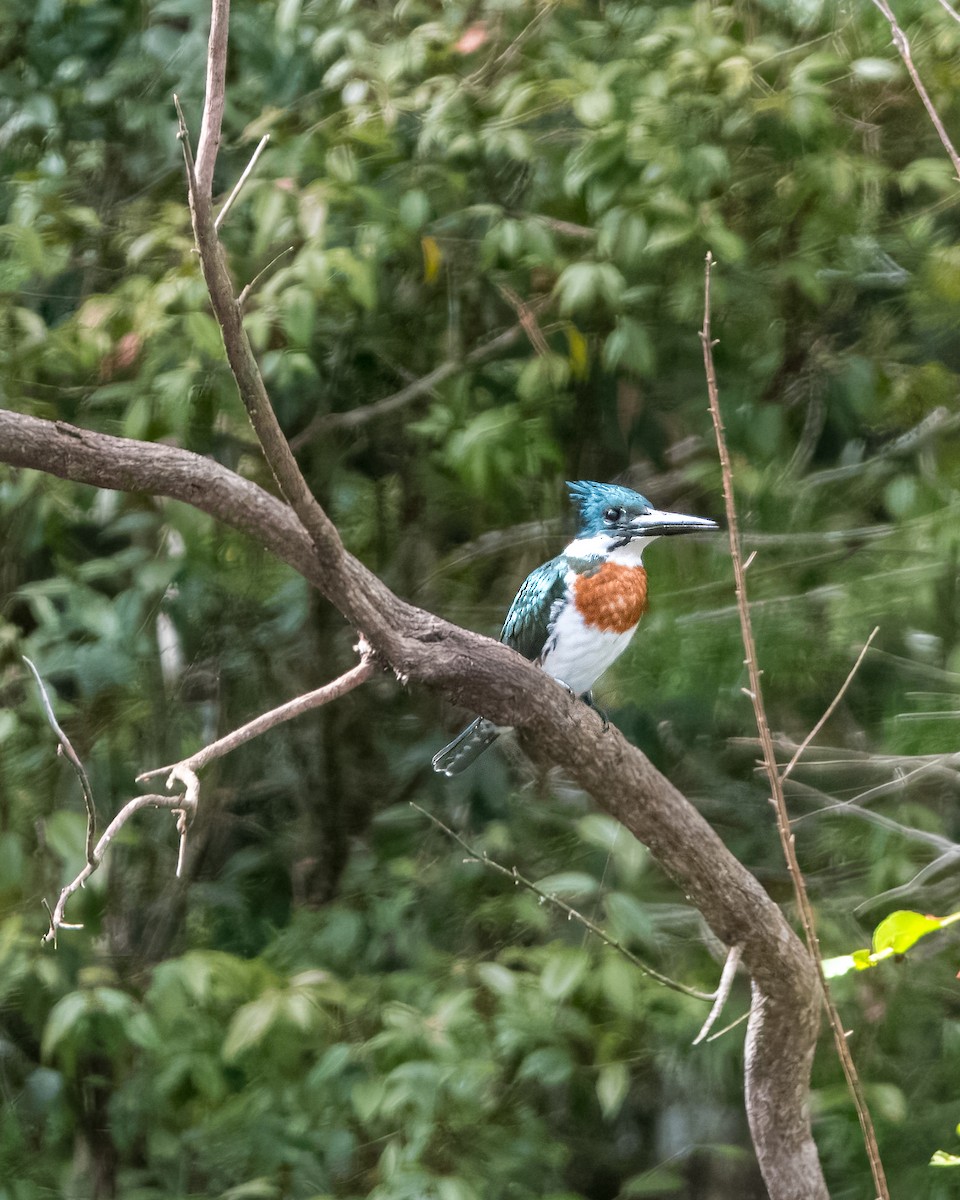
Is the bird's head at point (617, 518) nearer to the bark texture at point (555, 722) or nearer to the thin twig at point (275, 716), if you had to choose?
the bark texture at point (555, 722)

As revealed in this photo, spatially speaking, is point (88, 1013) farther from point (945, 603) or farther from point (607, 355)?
point (945, 603)

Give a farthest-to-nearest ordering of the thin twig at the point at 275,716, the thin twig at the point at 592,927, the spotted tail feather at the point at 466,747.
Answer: the spotted tail feather at the point at 466,747, the thin twig at the point at 592,927, the thin twig at the point at 275,716

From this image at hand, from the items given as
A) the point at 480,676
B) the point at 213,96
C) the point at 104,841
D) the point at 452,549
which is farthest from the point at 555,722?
the point at 452,549

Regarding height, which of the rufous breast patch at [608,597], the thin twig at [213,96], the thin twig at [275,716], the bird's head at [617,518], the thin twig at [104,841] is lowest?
the rufous breast patch at [608,597]

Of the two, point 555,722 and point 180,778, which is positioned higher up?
point 180,778

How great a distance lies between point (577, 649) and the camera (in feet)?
5.05

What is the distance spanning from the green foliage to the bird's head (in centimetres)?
19

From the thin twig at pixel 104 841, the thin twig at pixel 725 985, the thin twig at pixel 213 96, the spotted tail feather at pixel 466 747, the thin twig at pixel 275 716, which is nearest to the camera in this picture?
the thin twig at pixel 213 96

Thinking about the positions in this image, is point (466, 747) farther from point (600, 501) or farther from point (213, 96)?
point (213, 96)

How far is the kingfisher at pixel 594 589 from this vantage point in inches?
60.1

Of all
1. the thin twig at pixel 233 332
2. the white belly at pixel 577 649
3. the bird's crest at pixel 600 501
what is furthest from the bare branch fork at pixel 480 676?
the bird's crest at pixel 600 501

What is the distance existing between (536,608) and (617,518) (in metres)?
0.15

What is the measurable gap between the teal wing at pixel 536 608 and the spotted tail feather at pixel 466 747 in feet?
0.36

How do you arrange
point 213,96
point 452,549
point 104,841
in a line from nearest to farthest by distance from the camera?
point 213,96 < point 104,841 < point 452,549
